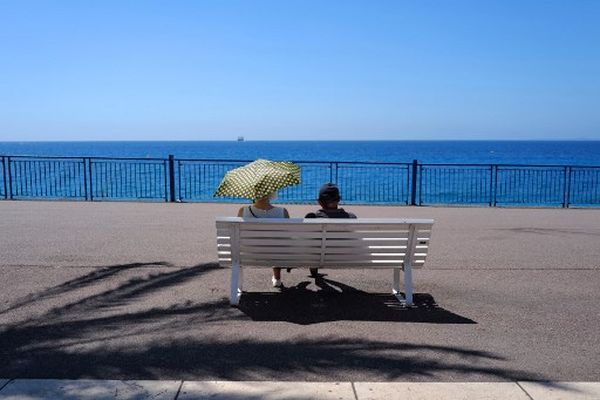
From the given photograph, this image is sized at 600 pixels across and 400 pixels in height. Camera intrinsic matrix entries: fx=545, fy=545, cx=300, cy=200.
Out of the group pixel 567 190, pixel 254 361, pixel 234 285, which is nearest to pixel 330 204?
pixel 234 285

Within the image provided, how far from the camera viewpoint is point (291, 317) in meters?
5.45

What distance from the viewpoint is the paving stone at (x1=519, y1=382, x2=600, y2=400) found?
3.74 meters

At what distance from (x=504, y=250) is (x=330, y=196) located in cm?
385

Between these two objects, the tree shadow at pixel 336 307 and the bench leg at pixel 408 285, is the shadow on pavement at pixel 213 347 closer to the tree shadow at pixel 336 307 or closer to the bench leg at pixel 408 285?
the tree shadow at pixel 336 307

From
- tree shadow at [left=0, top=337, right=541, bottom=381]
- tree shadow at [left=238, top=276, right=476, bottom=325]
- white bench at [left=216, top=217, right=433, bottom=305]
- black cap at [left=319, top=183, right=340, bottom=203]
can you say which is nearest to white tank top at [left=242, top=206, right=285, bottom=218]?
black cap at [left=319, top=183, right=340, bottom=203]

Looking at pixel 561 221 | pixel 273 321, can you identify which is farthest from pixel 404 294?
pixel 561 221

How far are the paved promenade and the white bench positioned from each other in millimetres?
480

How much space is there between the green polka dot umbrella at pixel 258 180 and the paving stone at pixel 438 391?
2532 mm

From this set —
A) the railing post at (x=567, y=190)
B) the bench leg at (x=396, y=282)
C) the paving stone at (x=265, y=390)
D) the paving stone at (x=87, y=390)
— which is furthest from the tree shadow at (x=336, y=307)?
the railing post at (x=567, y=190)

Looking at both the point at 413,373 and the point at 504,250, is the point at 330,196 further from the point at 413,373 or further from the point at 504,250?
the point at 504,250

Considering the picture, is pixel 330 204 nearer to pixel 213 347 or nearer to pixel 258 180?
pixel 258 180

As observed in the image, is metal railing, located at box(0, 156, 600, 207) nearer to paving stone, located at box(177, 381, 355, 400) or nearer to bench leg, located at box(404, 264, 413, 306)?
bench leg, located at box(404, 264, 413, 306)

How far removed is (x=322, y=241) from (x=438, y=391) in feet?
7.05

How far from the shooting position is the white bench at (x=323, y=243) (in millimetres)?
5520
